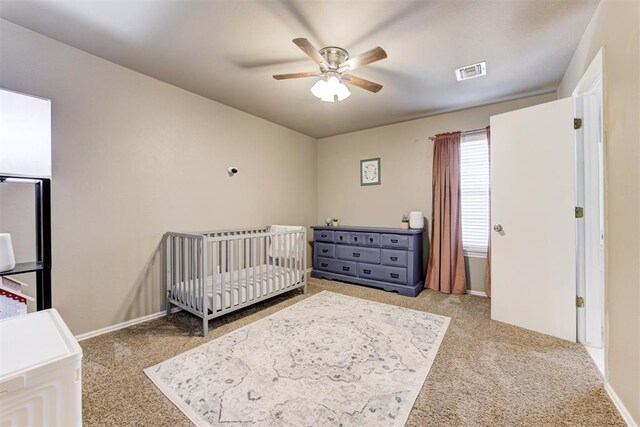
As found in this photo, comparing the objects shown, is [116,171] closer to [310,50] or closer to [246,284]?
[246,284]

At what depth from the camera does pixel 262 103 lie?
10.9ft

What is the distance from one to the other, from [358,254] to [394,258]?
1.72 ft

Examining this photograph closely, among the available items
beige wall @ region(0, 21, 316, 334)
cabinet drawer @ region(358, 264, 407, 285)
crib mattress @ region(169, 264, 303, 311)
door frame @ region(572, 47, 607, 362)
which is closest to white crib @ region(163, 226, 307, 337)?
crib mattress @ region(169, 264, 303, 311)

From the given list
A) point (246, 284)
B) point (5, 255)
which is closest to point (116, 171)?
point (5, 255)

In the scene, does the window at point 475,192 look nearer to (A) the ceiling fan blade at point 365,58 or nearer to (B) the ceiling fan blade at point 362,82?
(B) the ceiling fan blade at point 362,82

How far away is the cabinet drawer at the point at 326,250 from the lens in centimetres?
416

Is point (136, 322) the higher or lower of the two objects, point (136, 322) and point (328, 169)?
the lower

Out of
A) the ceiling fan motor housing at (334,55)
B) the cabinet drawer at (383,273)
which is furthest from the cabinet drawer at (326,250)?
the ceiling fan motor housing at (334,55)

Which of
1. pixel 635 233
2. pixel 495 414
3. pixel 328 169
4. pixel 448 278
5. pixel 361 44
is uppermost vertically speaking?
pixel 361 44

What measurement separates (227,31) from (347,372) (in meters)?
2.55

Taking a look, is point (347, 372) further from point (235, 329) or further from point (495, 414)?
point (235, 329)

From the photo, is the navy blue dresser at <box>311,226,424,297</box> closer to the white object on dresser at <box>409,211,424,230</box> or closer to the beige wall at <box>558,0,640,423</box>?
the white object on dresser at <box>409,211,424,230</box>

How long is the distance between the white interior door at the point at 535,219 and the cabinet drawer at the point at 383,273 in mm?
1076

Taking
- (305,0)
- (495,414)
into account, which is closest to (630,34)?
(305,0)
